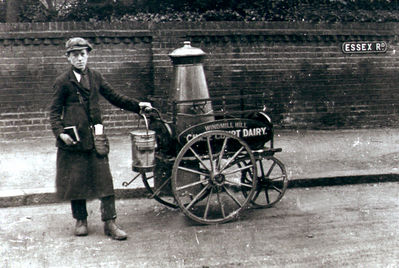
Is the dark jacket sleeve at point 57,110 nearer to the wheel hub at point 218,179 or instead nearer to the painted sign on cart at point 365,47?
the wheel hub at point 218,179

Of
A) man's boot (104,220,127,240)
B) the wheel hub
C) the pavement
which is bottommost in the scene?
man's boot (104,220,127,240)

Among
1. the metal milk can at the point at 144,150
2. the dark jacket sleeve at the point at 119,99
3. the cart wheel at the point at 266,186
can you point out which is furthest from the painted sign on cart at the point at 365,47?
the metal milk can at the point at 144,150

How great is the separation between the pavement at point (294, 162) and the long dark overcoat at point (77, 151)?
1316 millimetres

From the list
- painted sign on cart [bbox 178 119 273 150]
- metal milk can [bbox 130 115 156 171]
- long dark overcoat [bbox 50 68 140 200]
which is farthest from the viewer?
painted sign on cart [bbox 178 119 273 150]

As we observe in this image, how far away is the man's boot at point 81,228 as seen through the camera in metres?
5.22

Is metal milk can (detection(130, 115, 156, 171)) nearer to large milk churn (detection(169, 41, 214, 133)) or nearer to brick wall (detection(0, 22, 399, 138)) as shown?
large milk churn (detection(169, 41, 214, 133))

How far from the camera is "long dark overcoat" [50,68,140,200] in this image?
16.8 feet

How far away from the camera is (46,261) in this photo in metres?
4.54

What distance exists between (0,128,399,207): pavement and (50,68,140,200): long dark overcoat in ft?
4.32

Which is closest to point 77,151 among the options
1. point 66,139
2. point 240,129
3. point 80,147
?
point 80,147

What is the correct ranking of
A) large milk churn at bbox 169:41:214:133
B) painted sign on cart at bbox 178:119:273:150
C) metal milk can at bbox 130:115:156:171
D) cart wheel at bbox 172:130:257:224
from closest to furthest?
metal milk can at bbox 130:115:156:171, cart wheel at bbox 172:130:257:224, painted sign on cart at bbox 178:119:273:150, large milk churn at bbox 169:41:214:133

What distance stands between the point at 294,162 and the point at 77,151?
362 cm

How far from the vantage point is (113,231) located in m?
5.13

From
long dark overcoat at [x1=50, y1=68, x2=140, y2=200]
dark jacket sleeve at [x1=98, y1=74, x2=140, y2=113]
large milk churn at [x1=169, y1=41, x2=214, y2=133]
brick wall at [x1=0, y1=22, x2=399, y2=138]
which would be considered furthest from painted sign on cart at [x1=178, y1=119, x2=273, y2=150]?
brick wall at [x1=0, y1=22, x2=399, y2=138]
